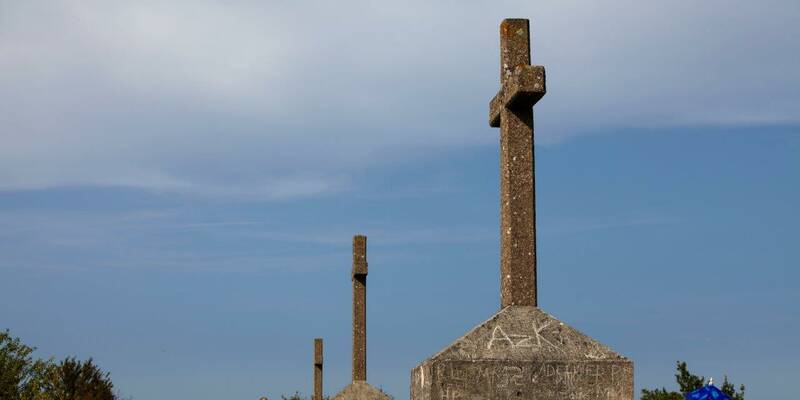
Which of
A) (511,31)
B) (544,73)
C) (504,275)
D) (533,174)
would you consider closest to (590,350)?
(504,275)

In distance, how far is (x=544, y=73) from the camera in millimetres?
8781

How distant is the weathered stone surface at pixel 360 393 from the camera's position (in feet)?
64.5

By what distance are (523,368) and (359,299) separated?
1384 cm

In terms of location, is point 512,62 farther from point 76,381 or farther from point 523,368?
point 76,381

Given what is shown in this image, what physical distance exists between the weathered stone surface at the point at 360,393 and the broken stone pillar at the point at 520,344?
11.2m

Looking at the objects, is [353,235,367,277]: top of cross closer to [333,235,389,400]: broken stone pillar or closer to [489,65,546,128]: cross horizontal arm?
[333,235,389,400]: broken stone pillar

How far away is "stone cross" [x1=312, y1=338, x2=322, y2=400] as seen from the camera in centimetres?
2947

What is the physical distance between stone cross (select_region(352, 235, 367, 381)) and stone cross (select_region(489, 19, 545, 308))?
12.5 m

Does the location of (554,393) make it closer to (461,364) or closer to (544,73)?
(461,364)

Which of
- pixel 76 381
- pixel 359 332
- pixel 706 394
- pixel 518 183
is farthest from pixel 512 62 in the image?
pixel 76 381

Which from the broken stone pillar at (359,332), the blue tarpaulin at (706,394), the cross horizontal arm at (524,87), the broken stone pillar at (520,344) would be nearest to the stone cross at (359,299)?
the broken stone pillar at (359,332)

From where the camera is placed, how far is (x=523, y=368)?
313 inches

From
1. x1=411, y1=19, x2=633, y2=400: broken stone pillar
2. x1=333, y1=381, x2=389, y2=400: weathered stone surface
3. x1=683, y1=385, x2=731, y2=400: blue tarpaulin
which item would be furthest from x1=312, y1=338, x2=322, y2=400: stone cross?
x1=411, y1=19, x2=633, y2=400: broken stone pillar

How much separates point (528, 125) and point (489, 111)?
77 cm
